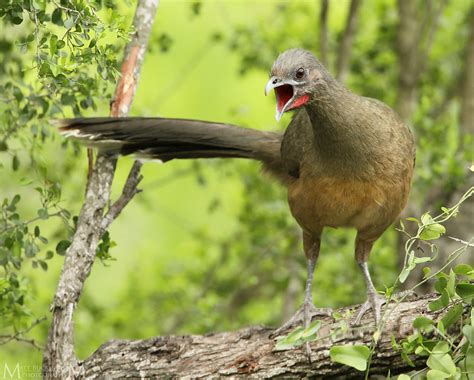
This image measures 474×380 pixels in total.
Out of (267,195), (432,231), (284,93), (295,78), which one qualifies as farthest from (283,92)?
(267,195)

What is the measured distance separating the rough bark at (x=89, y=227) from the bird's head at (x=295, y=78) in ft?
2.48

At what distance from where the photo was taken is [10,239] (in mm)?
4016

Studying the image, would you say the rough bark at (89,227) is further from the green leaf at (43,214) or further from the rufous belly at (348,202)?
the rufous belly at (348,202)

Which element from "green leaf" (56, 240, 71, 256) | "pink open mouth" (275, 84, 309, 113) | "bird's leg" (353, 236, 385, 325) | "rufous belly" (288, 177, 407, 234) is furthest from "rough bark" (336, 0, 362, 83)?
"green leaf" (56, 240, 71, 256)

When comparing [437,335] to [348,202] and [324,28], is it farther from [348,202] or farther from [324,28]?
[324,28]

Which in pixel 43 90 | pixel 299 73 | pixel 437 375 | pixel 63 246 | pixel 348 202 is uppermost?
pixel 43 90

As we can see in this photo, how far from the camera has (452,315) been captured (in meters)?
3.39

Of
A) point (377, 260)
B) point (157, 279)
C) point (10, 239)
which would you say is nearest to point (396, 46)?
point (377, 260)

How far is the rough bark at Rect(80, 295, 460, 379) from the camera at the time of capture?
3779mm

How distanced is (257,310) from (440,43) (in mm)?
2975

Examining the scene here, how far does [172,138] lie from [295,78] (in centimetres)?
97

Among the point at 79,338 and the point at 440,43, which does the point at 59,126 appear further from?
the point at 440,43

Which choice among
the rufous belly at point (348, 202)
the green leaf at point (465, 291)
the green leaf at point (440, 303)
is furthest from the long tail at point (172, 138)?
the green leaf at point (465, 291)

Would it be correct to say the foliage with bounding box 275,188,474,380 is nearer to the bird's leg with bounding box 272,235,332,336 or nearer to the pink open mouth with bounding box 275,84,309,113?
the bird's leg with bounding box 272,235,332,336
